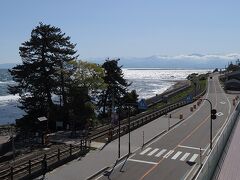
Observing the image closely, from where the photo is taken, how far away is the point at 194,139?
43.9m

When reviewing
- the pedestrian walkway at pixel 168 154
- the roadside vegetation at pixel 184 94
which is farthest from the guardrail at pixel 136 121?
the pedestrian walkway at pixel 168 154

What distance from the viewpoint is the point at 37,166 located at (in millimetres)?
28531

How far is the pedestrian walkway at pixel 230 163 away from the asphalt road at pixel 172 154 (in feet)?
7.14

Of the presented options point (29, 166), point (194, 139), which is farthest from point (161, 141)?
point (29, 166)

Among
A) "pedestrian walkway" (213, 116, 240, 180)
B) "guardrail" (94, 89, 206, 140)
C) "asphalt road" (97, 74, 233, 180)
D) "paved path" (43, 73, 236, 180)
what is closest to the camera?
"pedestrian walkway" (213, 116, 240, 180)

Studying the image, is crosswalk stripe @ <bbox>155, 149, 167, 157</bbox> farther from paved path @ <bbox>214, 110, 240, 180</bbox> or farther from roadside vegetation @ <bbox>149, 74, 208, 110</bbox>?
roadside vegetation @ <bbox>149, 74, 208, 110</bbox>

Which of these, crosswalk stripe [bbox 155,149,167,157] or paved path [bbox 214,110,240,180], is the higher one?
paved path [bbox 214,110,240,180]

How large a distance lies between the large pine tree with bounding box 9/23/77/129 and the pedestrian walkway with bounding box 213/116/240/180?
24282 mm

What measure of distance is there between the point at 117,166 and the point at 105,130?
51.9 ft

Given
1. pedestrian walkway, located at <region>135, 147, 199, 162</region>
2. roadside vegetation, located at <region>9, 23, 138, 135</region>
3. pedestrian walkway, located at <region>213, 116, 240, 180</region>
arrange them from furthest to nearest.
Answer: roadside vegetation, located at <region>9, 23, 138, 135</region>, pedestrian walkway, located at <region>135, 147, 199, 162</region>, pedestrian walkway, located at <region>213, 116, 240, 180</region>

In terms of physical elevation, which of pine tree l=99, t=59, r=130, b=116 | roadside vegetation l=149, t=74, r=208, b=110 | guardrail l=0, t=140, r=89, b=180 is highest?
pine tree l=99, t=59, r=130, b=116

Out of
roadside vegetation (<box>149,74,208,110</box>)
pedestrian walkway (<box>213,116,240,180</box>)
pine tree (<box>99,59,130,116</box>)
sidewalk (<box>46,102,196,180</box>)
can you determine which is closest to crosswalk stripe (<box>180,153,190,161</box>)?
pedestrian walkway (<box>213,116,240,180</box>)

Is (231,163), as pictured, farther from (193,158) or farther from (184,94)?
(184,94)

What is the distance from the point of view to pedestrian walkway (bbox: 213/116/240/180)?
2722cm
